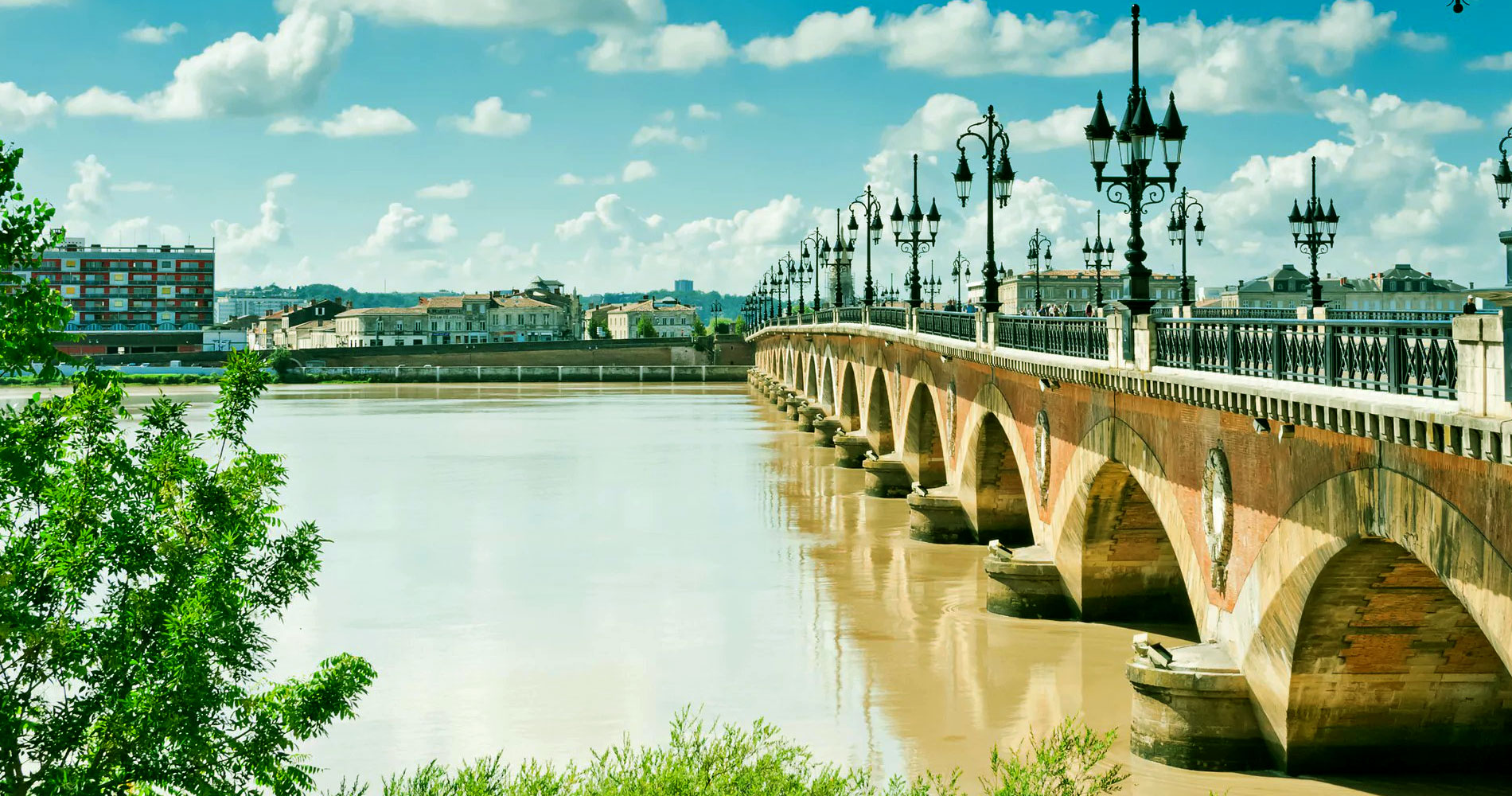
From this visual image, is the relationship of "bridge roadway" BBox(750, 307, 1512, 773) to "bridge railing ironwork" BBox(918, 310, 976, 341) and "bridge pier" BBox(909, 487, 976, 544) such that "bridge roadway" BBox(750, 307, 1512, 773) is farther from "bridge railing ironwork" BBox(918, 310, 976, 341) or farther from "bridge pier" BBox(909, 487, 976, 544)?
"bridge pier" BBox(909, 487, 976, 544)

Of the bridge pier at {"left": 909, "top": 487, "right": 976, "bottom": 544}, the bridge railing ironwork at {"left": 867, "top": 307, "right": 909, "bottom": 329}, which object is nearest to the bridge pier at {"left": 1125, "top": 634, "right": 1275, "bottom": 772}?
the bridge pier at {"left": 909, "top": 487, "right": 976, "bottom": 544}

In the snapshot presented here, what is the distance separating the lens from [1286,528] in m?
14.6

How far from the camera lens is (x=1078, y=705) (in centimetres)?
1917

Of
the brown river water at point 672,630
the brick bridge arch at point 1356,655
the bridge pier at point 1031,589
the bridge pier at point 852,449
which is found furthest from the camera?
the bridge pier at point 852,449

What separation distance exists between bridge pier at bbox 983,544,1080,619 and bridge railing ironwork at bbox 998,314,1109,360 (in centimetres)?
326

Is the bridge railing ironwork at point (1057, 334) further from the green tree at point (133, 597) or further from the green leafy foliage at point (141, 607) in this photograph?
the green leafy foliage at point (141, 607)

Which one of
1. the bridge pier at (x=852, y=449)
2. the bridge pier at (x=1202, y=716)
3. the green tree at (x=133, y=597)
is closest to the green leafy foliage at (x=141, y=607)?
the green tree at (x=133, y=597)

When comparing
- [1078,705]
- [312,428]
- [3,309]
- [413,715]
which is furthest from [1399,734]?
[312,428]

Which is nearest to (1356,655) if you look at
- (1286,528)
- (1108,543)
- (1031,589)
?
(1286,528)

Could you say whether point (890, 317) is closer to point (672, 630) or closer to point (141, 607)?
point (672, 630)

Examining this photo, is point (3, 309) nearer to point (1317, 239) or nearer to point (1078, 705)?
point (1078, 705)

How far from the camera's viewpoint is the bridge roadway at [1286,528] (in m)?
11.2

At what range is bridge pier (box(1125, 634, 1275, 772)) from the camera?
15.7 metres

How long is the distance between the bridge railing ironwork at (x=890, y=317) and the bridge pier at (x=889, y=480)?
3.71 m
